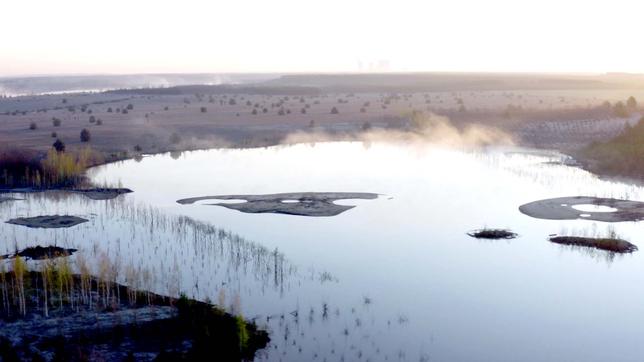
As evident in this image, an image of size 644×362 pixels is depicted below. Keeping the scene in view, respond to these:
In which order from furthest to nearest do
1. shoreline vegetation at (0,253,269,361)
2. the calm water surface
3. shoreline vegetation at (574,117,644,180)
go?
shoreline vegetation at (574,117,644,180) → the calm water surface → shoreline vegetation at (0,253,269,361)

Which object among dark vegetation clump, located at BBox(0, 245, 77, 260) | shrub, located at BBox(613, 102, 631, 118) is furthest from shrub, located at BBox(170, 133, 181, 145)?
shrub, located at BBox(613, 102, 631, 118)

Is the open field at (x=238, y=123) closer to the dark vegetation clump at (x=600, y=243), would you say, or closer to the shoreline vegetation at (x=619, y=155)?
the shoreline vegetation at (x=619, y=155)

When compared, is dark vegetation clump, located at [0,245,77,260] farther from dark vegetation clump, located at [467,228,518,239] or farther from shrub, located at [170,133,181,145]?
shrub, located at [170,133,181,145]

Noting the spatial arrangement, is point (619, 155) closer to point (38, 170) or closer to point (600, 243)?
point (600, 243)

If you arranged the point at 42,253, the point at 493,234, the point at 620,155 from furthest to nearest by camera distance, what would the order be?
the point at 620,155
the point at 493,234
the point at 42,253

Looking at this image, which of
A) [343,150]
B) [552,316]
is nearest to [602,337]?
[552,316]

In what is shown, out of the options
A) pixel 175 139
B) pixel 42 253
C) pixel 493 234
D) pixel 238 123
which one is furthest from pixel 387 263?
pixel 238 123

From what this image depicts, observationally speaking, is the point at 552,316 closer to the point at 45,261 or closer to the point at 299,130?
the point at 45,261
